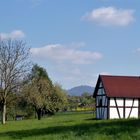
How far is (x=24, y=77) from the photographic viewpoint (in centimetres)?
5816

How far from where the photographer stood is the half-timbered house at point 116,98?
180 ft

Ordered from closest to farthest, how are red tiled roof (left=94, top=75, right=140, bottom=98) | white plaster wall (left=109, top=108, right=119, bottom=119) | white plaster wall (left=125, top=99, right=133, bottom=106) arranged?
white plaster wall (left=109, top=108, right=119, bottom=119) → red tiled roof (left=94, top=75, right=140, bottom=98) → white plaster wall (left=125, top=99, right=133, bottom=106)

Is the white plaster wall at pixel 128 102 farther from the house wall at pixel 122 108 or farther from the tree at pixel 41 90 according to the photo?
the tree at pixel 41 90

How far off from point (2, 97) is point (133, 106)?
15866 millimetres

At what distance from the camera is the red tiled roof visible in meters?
55.2

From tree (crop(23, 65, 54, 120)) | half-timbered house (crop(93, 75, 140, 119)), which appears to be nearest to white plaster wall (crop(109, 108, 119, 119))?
half-timbered house (crop(93, 75, 140, 119))

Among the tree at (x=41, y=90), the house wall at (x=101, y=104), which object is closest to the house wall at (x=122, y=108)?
the house wall at (x=101, y=104)

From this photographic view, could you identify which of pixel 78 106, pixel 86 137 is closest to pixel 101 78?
pixel 86 137

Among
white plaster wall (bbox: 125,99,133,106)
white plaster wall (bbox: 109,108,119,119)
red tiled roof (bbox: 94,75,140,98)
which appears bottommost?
white plaster wall (bbox: 109,108,119,119)

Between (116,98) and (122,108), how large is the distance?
1.36m

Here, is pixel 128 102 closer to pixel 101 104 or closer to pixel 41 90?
pixel 101 104

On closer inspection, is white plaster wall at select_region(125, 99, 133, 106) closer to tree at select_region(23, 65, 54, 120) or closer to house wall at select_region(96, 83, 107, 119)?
house wall at select_region(96, 83, 107, 119)

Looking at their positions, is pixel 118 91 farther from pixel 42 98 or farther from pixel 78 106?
pixel 78 106

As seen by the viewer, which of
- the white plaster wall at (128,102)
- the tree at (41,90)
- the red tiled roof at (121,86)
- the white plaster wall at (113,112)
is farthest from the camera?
the tree at (41,90)
